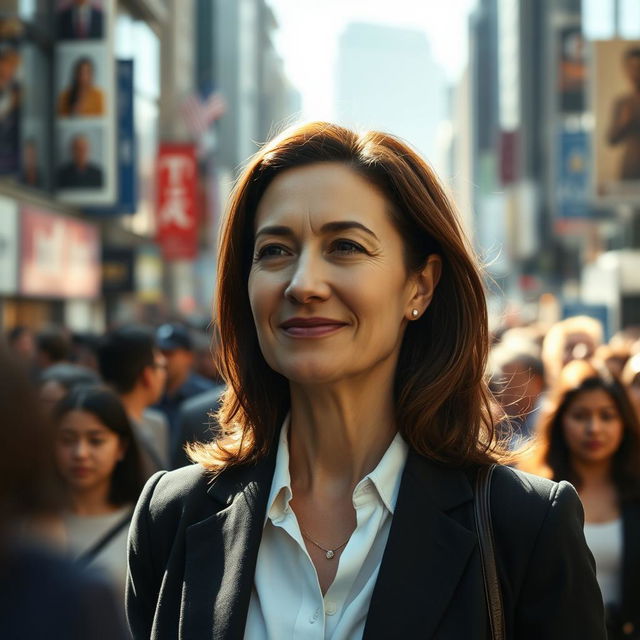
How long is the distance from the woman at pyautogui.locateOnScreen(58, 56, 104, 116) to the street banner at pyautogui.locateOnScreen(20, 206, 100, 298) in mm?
2310

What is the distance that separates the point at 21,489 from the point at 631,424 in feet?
15.1

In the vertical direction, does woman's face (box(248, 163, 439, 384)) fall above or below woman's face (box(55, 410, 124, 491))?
above

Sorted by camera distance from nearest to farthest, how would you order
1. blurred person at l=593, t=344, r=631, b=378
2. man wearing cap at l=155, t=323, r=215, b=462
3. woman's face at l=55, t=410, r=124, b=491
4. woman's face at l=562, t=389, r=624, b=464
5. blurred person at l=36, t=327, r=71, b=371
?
woman's face at l=55, t=410, r=124, b=491 < woman's face at l=562, t=389, r=624, b=464 < man wearing cap at l=155, t=323, r=215, b=462 < blurred person at l=593, t=344, r=631, b=378 < blurred person at l=36, t=327, r=71, b=371

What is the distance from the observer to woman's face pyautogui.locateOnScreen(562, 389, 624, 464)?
230 inches

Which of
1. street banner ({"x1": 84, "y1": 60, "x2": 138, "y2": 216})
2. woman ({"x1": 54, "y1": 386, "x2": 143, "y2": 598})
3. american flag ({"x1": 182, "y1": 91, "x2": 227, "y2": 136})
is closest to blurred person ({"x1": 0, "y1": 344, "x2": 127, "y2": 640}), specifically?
woman ({"x1": 54, "y1": 386, "x2": 143, "y2": 598})

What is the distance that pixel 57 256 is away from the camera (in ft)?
90.4

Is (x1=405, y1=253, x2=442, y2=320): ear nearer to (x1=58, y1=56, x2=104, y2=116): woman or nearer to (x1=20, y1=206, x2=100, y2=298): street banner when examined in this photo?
(x1=20, y1=206, x2=100, y2=298): street banner

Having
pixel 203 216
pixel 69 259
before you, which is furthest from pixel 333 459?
pixel 203 216

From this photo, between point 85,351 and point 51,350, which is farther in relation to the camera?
point 85,351

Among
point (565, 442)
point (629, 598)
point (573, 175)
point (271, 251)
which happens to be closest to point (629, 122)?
Result: point (573, 175)

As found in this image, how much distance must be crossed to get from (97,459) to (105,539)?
562mm

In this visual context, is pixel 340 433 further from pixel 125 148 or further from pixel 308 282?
pixel 125 148

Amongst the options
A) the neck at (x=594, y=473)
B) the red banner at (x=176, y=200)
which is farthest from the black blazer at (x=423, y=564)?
the red banner at (x=176, y=200)

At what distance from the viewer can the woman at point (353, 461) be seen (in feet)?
8.03
